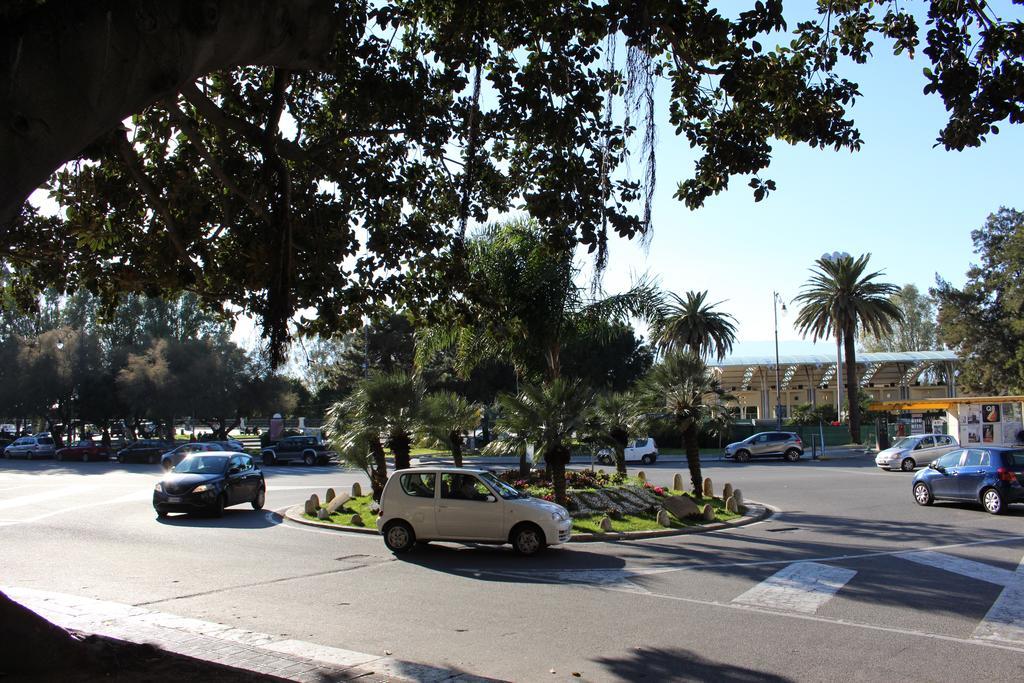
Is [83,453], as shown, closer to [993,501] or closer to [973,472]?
[973,472]

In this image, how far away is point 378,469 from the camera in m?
19.3

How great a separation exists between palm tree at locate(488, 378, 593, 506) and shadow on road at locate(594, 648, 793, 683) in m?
8.81

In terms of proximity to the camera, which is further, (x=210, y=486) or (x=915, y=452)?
(x=915, y=452)

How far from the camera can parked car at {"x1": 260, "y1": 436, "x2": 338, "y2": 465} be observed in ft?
146

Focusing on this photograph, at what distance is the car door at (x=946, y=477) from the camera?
1852 centimetres

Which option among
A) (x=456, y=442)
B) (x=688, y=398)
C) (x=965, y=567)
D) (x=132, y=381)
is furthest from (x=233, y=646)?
(x=132, y=381)

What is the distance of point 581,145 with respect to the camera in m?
9.45

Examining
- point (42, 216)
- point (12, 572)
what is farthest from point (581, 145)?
point (12, 572)

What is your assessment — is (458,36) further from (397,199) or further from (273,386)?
(273,386)

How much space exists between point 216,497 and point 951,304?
5847 centimetres

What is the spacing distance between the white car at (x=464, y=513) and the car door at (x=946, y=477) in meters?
10.7

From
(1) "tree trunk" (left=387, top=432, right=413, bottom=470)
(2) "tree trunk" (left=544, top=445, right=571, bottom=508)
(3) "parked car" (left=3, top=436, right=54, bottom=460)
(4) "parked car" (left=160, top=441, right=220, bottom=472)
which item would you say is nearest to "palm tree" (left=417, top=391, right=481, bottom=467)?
(1) "tree trunk" (left=387, top=432, right=413, bottom=470)

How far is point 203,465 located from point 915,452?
26.8 metres

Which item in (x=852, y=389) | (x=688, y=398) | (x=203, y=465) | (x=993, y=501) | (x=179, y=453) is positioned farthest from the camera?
(x=852, y=389)
